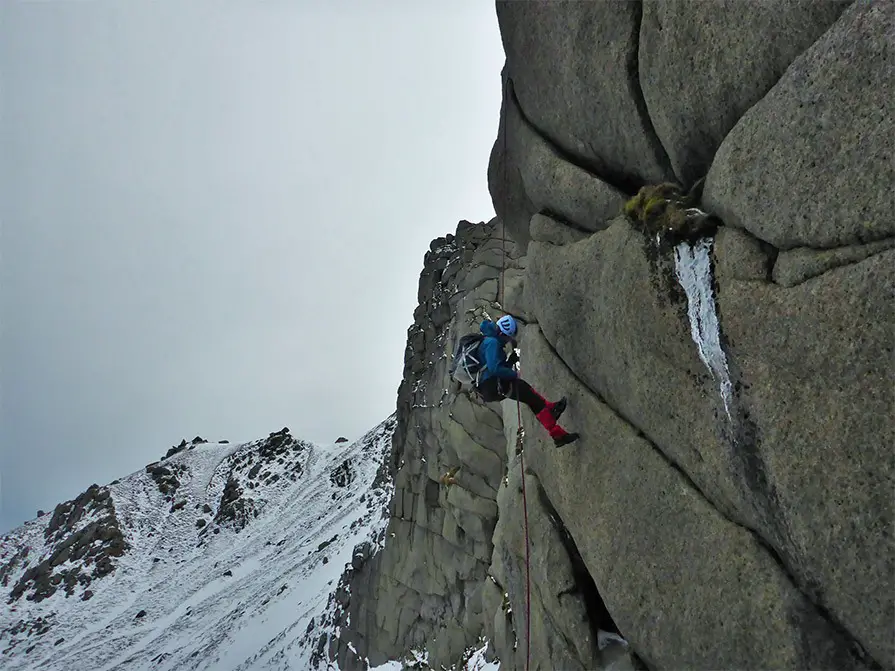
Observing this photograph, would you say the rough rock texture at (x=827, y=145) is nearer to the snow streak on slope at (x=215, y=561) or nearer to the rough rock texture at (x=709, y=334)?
the rough rock texture at (x=709, y=334)

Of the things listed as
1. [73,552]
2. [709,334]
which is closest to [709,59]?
[709,334]

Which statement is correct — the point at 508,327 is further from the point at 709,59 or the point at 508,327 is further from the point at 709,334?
the point at 709,59

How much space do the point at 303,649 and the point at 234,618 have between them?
1327cm

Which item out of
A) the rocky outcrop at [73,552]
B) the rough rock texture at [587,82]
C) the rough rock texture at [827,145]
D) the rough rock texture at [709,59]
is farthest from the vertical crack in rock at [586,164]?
the rocky outcrop at [73,552]

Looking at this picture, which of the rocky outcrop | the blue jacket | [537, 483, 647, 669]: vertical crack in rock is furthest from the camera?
the rocky outcrop

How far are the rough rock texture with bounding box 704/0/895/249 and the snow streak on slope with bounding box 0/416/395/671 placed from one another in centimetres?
3087

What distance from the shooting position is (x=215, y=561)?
6322 centimetres

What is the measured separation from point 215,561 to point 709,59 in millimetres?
70368

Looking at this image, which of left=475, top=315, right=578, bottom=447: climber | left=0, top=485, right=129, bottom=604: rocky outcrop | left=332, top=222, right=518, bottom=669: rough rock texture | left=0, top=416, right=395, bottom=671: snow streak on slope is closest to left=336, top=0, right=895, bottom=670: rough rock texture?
left=475, top=315, right=578, bottom=447: climber

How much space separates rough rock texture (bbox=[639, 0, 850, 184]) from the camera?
17.3 ft

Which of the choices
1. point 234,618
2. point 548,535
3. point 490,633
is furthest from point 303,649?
point 548,535

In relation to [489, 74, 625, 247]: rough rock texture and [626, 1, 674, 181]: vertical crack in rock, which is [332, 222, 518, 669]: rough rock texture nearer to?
[489, 74, 625, 247]: rough rock texture

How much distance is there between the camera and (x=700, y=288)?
607 cm

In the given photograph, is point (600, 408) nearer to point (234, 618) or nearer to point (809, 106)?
point (809, 106)
